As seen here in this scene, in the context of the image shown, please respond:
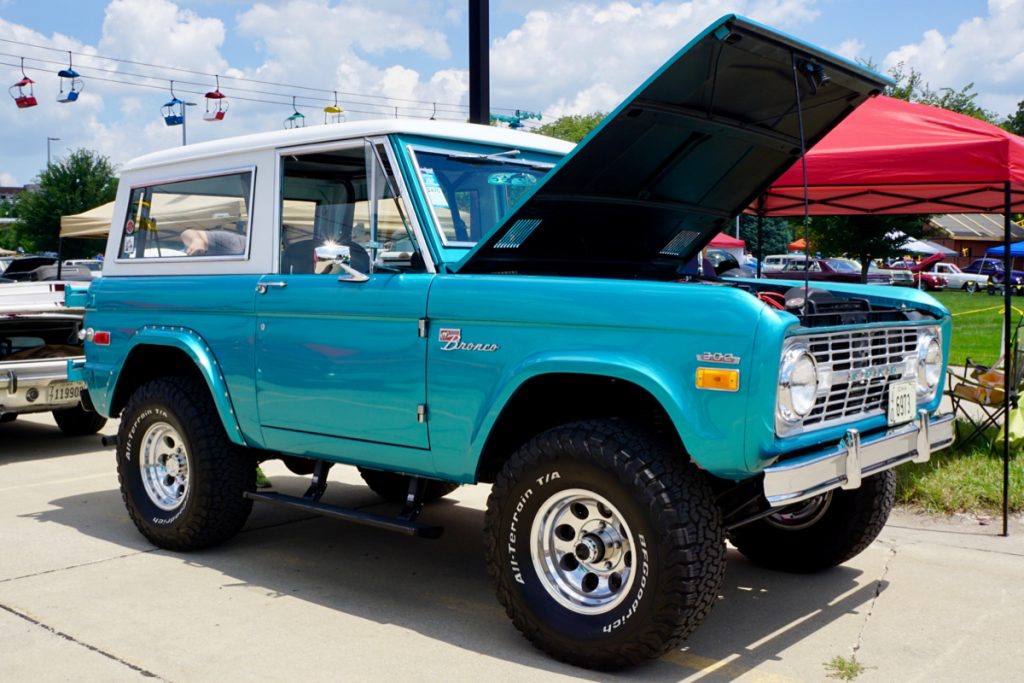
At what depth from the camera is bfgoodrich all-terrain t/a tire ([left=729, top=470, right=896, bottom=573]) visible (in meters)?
4.80

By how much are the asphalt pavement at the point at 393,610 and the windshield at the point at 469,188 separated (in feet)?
5.65

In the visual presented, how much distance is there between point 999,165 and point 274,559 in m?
4.81

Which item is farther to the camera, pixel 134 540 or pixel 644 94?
pixel 134 540

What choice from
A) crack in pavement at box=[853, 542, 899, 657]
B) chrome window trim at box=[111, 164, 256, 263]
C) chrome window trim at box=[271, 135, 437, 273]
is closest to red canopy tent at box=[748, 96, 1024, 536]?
crack in pavement at box=[853, 542, 899, 657]

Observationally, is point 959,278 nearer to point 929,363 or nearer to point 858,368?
point 929,363

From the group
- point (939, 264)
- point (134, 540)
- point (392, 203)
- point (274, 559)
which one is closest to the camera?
point (392, 203)

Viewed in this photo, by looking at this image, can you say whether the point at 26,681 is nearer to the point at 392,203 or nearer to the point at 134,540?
the point at 134,540

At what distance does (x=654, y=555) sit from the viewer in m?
3.62

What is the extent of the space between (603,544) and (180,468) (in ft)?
8.86

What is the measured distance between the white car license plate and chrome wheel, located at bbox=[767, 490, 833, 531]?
18.3 ft

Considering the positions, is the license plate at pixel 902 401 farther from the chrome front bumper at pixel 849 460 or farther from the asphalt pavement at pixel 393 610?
the asphalt pavement at pixel 393 610

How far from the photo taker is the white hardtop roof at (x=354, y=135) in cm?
467

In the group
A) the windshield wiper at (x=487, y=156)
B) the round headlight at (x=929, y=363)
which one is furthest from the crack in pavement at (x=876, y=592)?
the windshield wiper at (x=487, y=156)

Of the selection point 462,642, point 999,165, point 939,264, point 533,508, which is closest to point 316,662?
point 462,642
